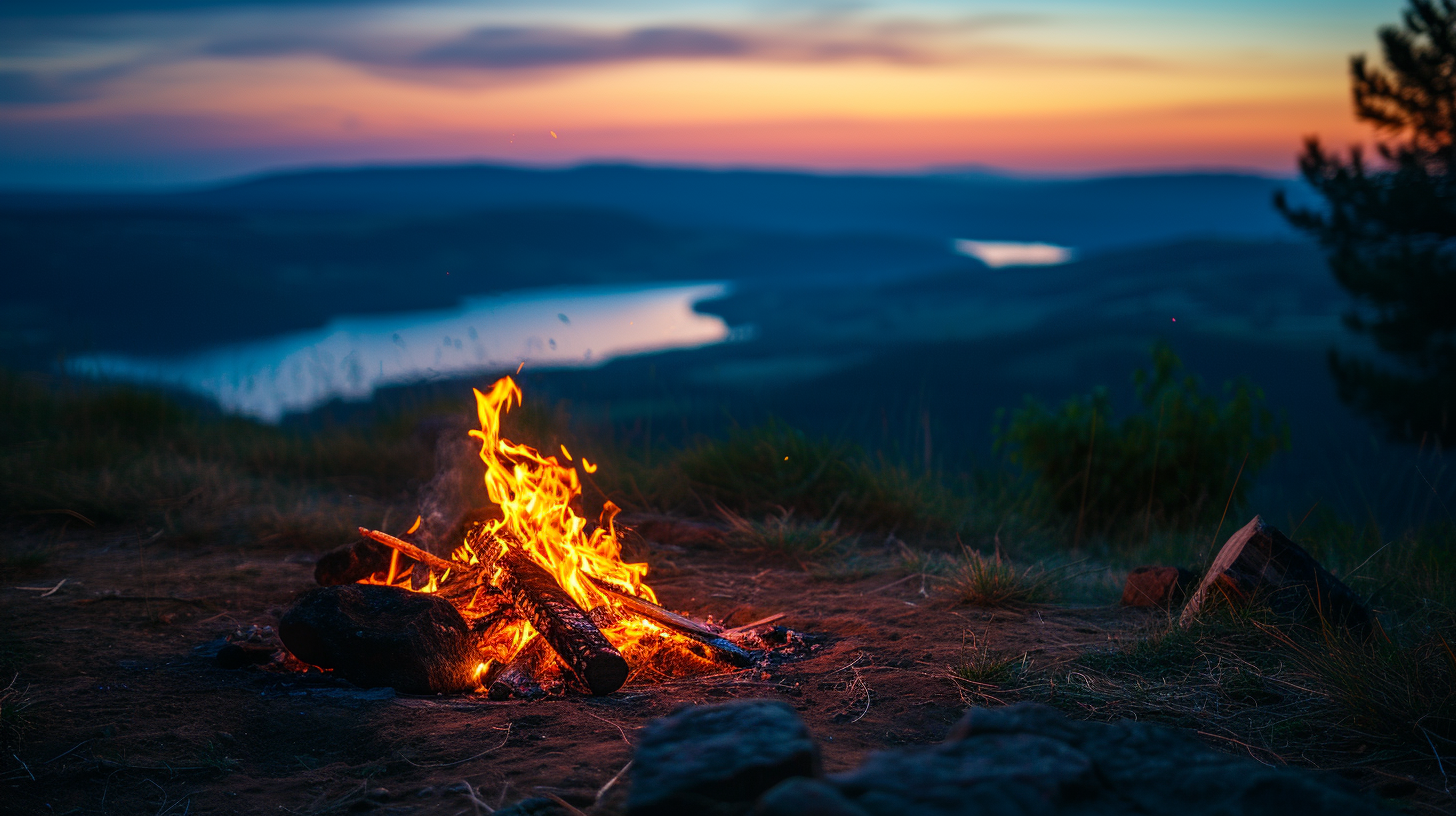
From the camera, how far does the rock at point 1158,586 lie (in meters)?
4.06

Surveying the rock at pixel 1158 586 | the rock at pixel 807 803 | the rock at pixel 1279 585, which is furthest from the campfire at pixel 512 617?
the rock at pixel 807 803

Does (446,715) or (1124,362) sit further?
(1124,362)

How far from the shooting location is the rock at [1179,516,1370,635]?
354cm

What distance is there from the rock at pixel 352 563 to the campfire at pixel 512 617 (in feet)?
0.11

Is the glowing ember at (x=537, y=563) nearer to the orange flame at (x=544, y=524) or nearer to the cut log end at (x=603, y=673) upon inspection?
the orange flame at (x=544, y=524)

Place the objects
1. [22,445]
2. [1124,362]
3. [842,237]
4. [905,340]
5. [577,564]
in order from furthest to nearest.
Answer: [842,237], [905,340], [1124,362], [22,445], [577,564]

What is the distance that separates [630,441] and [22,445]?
4562mm

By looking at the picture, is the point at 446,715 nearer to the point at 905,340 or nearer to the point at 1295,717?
the point at 1295,717

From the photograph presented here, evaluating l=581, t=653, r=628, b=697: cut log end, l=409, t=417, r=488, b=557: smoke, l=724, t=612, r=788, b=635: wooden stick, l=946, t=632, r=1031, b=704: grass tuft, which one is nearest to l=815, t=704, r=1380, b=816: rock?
l=946, t=632, r=1031, b=704: grass tuft

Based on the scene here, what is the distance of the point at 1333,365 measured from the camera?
13.6 metres

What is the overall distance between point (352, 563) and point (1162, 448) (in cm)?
652

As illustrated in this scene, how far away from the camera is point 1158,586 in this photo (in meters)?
4.12

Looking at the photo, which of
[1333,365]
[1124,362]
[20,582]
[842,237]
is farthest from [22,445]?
[842,237]

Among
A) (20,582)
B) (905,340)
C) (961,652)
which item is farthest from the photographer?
(905,340)
